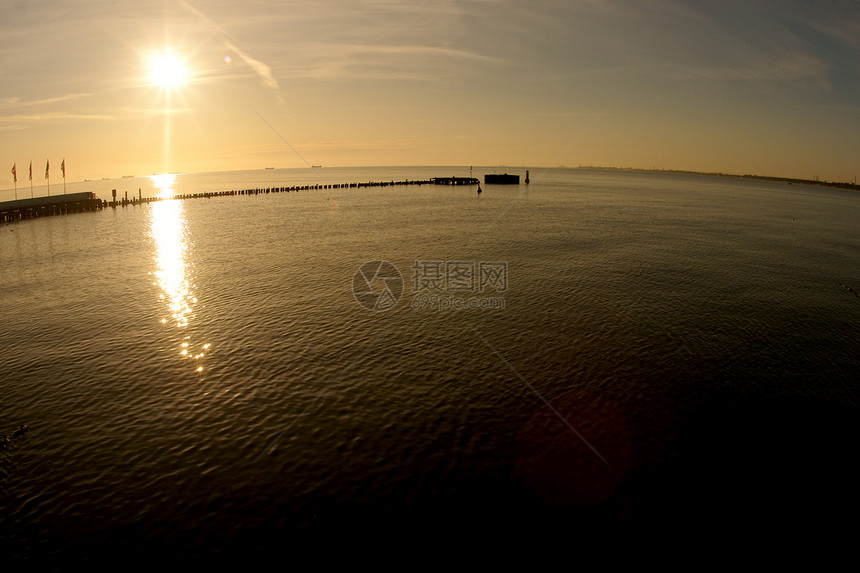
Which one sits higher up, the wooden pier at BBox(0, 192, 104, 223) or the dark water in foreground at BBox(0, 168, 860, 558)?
the wooden pier at BBox(0, 192, 104, 223)

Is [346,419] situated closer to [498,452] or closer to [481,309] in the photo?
[498,452]

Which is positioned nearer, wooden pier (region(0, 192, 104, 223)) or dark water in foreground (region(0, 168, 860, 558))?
dark water in foreground (region(0, 168, 860, 558))

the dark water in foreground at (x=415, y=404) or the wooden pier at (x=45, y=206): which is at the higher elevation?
the wooden pier at (x=45, y=206)

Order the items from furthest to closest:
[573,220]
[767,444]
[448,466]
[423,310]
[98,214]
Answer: [98,214] < [573,220] < [423,310] < [767,444] < [448,466]

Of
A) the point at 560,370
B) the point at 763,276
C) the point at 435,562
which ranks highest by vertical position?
the point at 763,276

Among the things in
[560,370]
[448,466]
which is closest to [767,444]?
[560,370]

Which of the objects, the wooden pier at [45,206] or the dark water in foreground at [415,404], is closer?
the dark water in foreground at [415,404]
